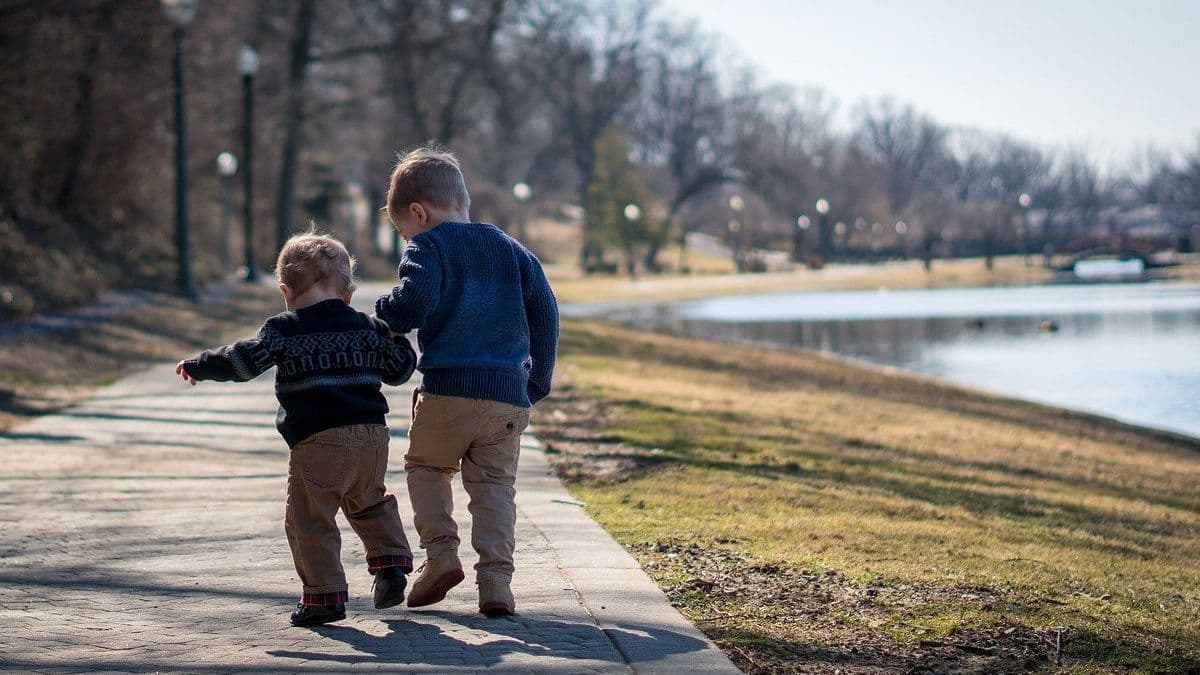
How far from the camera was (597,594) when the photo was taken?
493 cm

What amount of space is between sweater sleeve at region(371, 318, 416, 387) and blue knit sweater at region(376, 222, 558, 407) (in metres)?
0.04

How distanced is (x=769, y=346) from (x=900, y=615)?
21.3 metres

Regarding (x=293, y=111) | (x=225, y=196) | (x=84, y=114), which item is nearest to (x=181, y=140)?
(x=84, y=114)

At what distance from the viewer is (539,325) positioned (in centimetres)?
496

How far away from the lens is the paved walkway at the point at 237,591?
13.7ft

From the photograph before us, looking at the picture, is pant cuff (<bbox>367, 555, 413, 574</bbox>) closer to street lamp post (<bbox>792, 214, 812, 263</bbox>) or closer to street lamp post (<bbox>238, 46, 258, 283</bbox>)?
street lamp post (<bbox>238, 46, 258, 283</bbox>)

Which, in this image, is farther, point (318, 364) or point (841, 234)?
point (841, 234)

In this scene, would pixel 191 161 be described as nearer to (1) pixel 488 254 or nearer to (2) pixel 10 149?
(2) pixel 10 149

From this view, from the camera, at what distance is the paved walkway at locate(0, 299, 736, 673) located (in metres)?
4.18

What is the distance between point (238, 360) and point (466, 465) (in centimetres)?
86

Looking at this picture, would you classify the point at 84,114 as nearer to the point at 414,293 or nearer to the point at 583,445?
the point at 583,445

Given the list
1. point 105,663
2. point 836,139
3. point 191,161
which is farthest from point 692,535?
point 836,139

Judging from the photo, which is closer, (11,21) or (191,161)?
(11,21)

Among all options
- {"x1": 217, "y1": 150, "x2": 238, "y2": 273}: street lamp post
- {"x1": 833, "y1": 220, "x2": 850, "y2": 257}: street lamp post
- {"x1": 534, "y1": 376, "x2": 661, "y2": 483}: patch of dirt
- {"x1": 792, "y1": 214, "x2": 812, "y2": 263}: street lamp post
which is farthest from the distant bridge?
{"x1": 534, "y1": 376, "x2": 661, "y2": 483}: patch of dirt
